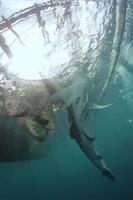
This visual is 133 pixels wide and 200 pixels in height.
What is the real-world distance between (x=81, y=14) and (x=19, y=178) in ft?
90.9

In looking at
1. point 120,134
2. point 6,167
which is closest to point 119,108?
point 120,134

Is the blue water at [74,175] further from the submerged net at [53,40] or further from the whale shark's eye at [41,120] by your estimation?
the submerged net at [53,40]

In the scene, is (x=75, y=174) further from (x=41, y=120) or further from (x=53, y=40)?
(x=53, y=40)

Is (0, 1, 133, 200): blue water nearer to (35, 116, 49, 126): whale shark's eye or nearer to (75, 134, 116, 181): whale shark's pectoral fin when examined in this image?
(35, 116, 49, 126): whale shark's eye

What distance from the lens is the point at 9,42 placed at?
10.3 m

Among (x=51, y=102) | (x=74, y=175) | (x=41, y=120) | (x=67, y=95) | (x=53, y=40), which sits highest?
(x=53, y=40)

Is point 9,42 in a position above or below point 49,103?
above

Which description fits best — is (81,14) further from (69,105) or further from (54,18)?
(69,105)

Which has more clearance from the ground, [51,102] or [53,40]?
[53,40]

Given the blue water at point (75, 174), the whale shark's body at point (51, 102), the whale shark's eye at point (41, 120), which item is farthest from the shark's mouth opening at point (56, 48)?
the blue water at point (75, 174)

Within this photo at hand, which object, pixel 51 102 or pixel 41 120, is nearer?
pixel 51 102

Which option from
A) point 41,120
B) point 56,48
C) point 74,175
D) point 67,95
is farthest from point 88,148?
point 74,175

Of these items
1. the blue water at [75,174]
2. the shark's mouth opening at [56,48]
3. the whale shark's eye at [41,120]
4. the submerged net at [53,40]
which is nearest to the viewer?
the shark's mouth opening at [56,48]

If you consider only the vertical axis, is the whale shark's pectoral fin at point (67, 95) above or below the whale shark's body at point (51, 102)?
above
